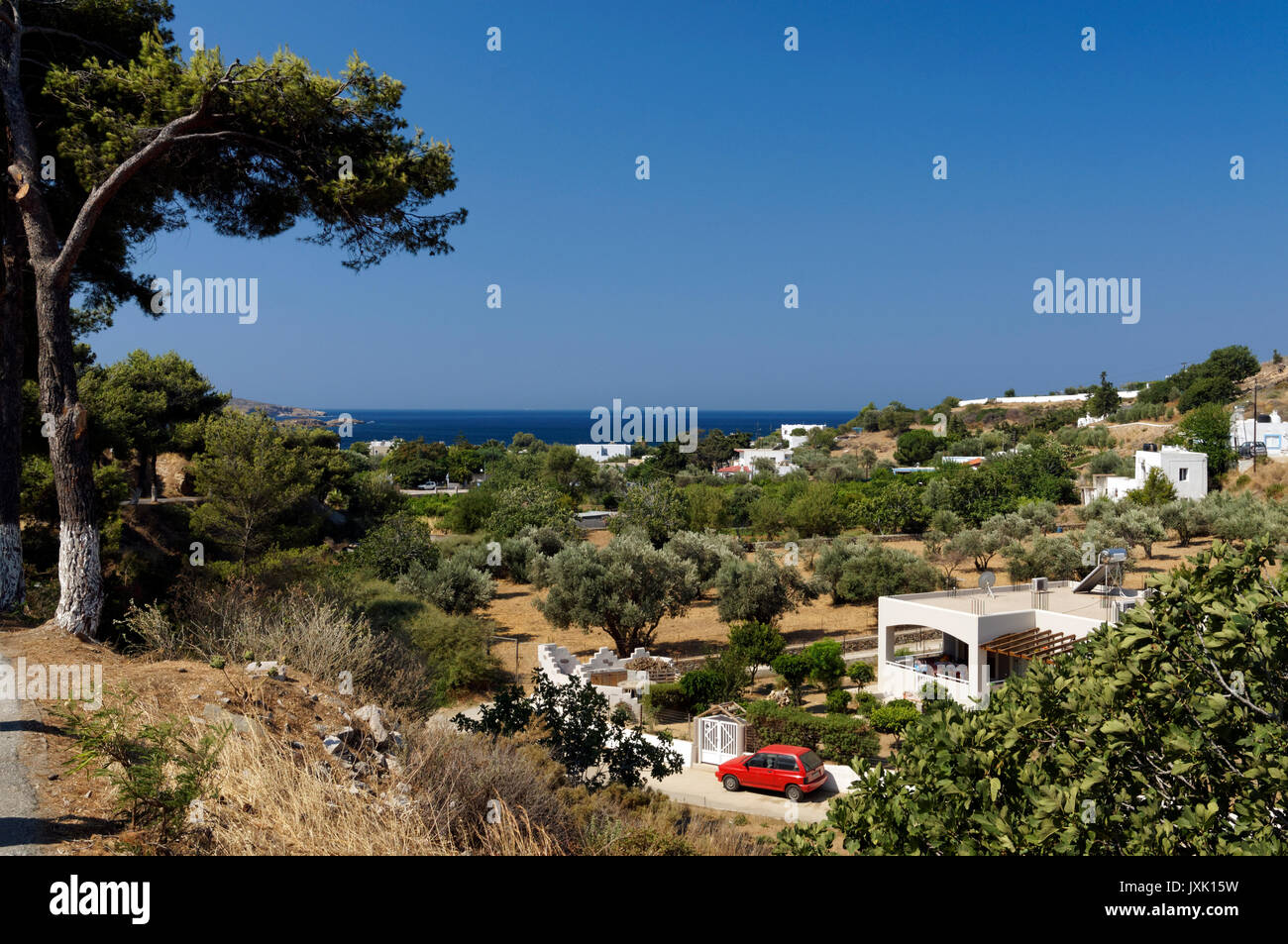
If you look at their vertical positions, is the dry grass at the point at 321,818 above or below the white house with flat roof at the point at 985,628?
above

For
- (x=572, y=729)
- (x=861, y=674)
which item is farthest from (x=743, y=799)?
(x=861, y=674)

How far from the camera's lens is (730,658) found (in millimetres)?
18672

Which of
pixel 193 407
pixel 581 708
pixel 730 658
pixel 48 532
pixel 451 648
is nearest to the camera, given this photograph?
pixel 581 708

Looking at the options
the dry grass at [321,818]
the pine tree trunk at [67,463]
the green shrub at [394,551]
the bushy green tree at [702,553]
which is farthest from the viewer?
the bushy green tree at [702,553]

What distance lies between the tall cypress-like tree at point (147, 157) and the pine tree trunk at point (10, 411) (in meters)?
0.13

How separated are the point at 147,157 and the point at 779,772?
1263 cm

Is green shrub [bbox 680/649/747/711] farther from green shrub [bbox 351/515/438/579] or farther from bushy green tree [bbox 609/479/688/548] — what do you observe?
bushy green tree [bbox 609/479/688/548]

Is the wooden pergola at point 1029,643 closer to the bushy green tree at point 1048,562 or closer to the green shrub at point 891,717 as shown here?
the green shrub at point 891,717

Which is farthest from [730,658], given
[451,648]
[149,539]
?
[149,539]

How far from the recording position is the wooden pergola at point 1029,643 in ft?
51.2

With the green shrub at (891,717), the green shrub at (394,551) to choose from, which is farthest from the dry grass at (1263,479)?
the green shrub at (394,551)

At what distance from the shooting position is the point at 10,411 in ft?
30.6
